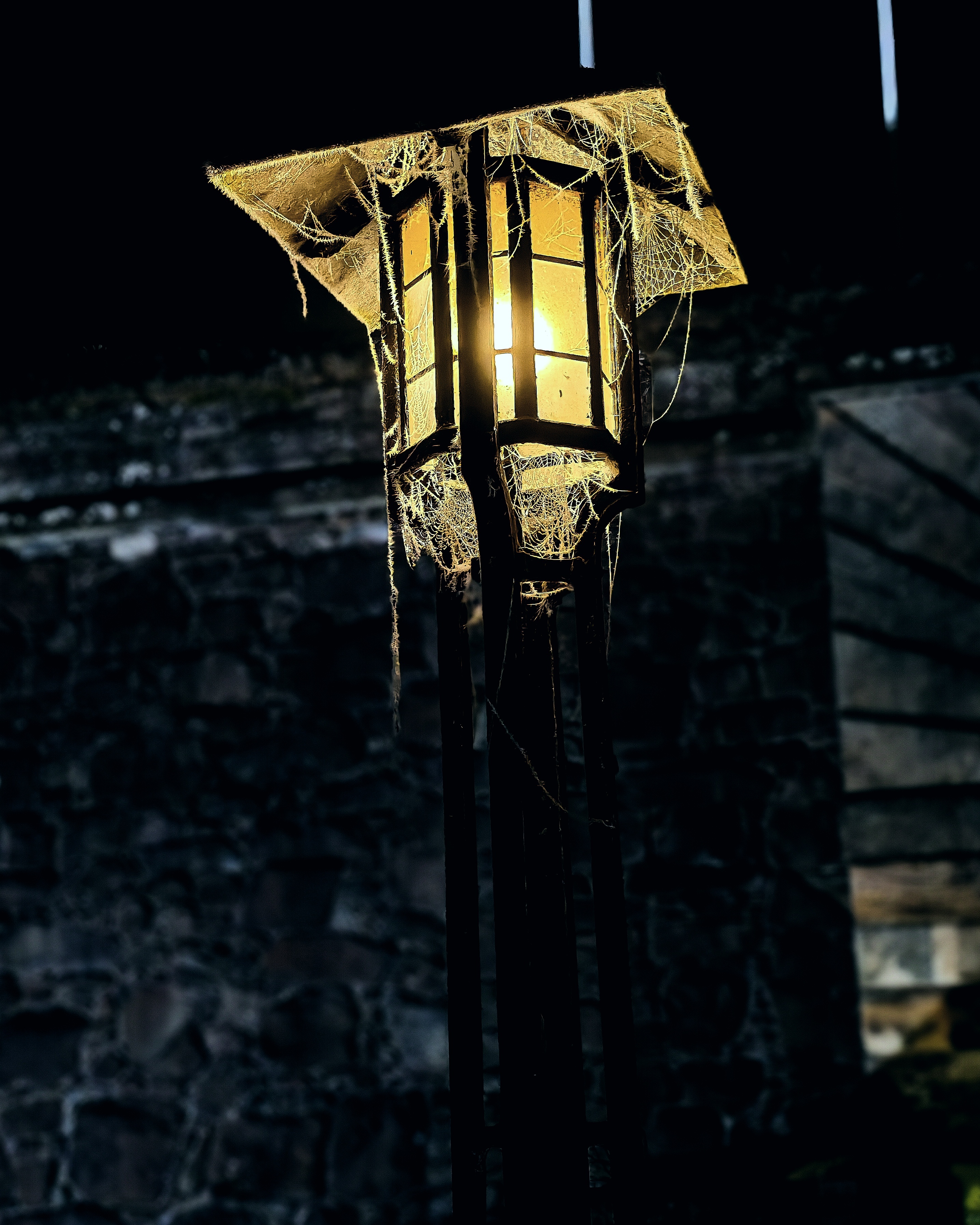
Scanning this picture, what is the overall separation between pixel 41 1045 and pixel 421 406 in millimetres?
2386

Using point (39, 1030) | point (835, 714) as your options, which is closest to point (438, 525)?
point (835, 714)

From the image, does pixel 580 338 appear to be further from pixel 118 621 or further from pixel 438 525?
pixel 118 621

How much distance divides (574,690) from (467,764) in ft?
1.54

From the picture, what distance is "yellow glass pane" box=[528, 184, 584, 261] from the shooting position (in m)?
1.51

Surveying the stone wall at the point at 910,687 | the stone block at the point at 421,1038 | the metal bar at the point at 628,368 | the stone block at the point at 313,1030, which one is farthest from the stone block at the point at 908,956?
the metal bar at the point at 628,368

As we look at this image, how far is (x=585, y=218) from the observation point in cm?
154

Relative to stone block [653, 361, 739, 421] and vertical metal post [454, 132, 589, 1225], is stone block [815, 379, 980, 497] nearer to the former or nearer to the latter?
stone block [653, 361, 739, 421]

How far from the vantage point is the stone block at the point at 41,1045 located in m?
2.98

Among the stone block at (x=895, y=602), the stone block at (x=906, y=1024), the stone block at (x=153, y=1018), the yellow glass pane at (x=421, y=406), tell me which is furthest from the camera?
the stone block at (x=153, y=1018)

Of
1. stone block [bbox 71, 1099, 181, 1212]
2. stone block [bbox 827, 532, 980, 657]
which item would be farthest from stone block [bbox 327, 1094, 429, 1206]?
stone block [bbox 827, 532, 980, 657]

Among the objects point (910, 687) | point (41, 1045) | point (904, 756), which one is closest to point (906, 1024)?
point (904, 756)

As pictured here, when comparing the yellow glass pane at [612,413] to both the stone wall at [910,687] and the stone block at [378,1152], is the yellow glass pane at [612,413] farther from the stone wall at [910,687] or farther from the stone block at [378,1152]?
the stone block at [378,1152]

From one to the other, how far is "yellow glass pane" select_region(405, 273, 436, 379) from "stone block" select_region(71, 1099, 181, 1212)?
7.48ft

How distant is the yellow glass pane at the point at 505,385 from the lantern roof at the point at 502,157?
23 cm
